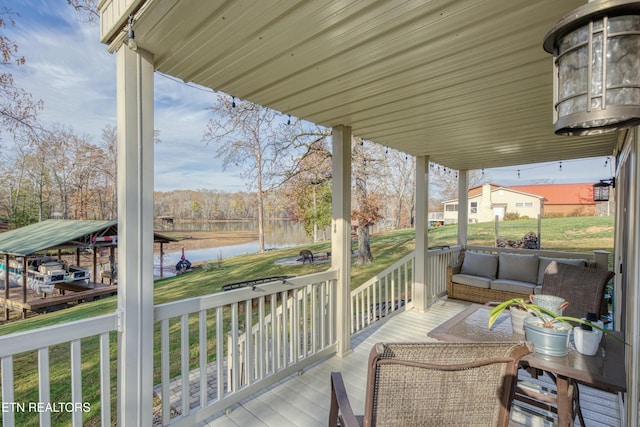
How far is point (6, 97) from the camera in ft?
15.0

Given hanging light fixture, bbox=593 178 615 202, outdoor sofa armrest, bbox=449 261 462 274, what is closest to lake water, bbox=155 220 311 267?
outdoor sofa armrest, bbox=449 261 462 274

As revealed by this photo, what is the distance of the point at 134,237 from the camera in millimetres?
1701

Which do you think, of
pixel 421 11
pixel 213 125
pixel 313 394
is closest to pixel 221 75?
pixel 421 11

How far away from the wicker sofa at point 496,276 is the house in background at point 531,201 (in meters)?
6.52

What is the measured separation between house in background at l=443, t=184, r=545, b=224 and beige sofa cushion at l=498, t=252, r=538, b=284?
7.28m

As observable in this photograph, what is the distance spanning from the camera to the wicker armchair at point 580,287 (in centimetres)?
241

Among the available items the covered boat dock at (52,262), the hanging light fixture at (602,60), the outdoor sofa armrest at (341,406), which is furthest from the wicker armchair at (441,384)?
the covered boat dock at (52,262)

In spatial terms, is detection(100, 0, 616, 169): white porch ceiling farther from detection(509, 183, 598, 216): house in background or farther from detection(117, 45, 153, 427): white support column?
detection(509, 183, 598, 216): house in background

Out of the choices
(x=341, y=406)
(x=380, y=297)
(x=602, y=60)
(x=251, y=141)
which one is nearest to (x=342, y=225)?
(x=380, y=297)

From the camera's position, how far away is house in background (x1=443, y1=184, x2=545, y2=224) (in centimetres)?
1170

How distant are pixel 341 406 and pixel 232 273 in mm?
8904

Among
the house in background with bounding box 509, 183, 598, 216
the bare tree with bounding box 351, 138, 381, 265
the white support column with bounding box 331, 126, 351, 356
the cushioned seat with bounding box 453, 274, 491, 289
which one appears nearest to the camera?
the white support column with bounding box 331, 126, 351, 356

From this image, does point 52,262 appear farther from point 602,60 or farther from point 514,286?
point 514,286

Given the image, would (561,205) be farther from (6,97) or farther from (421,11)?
(6,97)
